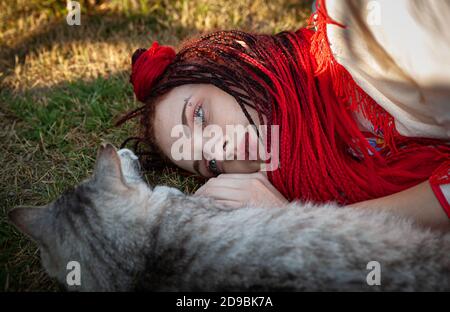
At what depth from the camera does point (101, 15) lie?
13.0ft

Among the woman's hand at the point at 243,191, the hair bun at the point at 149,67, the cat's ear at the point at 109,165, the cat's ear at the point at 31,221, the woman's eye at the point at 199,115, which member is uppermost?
the hair bun at the point at 149,67

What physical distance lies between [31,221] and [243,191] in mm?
860

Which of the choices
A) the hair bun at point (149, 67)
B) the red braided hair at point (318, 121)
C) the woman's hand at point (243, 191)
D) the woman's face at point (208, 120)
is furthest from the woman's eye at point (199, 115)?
the hair bun at point (149, 67)

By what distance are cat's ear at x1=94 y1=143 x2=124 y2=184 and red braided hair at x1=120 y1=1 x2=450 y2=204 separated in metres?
0.59

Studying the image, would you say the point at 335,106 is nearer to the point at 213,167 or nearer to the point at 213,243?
the point at 213,167

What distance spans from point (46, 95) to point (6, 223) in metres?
1.22

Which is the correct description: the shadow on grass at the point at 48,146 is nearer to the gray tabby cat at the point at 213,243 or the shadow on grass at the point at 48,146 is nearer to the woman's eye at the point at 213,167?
the woman's eye at the point at 213,167

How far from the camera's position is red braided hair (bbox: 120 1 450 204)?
1.91 m

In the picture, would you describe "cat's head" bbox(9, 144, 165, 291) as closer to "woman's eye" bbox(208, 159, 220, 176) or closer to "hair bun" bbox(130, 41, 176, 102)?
"woman's eye" bbox(208, 159, 220, 176)

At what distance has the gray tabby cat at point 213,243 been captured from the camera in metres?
1.33

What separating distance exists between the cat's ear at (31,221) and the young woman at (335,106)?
0.66 metres

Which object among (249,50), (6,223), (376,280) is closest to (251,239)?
(376,280)

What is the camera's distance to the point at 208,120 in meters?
1.98
